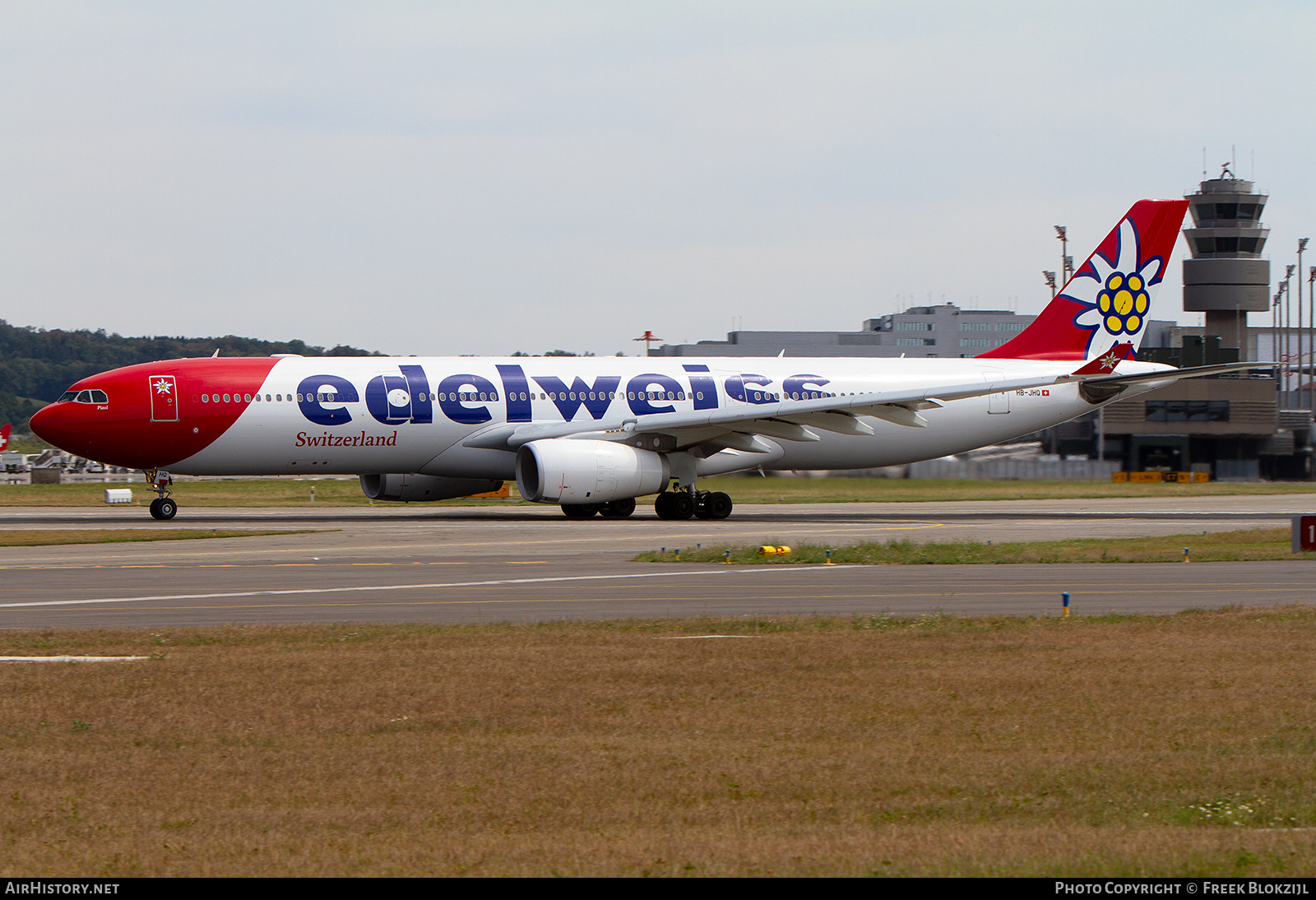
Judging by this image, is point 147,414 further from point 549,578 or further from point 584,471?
point 549,578

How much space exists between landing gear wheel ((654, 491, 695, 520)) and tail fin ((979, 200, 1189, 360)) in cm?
1186

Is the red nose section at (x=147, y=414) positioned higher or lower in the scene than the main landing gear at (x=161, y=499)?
higher

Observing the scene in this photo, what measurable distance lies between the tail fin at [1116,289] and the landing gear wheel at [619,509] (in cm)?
1299

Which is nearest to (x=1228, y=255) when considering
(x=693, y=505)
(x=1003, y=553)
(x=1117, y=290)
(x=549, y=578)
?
(x=1117, y=290)

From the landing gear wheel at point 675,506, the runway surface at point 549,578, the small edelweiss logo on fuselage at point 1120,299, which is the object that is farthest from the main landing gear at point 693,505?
the small edelweiss logo on fuselage at point 1120,299

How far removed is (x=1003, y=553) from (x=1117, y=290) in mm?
20320

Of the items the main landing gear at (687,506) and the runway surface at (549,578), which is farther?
the main landing gear at (687,506)

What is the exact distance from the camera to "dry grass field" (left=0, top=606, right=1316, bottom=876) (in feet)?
23.4

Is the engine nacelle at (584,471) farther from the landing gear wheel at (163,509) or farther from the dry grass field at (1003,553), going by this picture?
the landing gear wheel at (163,509)

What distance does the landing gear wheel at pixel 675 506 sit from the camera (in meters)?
38.8

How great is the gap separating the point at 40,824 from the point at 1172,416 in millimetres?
86595

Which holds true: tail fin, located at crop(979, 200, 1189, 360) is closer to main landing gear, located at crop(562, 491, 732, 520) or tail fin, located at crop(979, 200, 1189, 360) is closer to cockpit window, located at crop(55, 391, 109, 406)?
main landing gear, located at crop(562, 491, 732, 520)

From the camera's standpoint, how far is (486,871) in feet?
22.3

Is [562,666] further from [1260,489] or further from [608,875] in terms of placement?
[1260,489]
